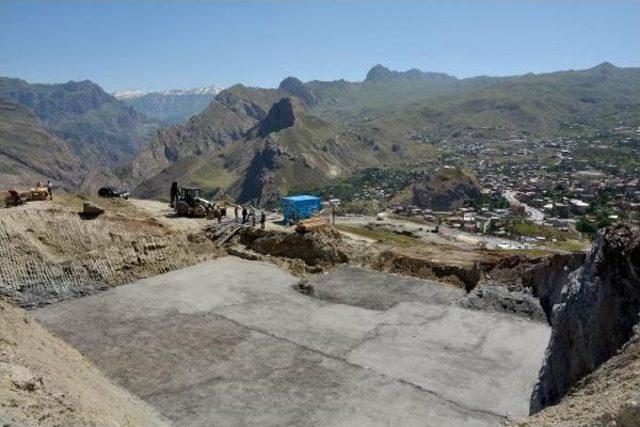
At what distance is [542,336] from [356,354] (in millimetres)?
8256

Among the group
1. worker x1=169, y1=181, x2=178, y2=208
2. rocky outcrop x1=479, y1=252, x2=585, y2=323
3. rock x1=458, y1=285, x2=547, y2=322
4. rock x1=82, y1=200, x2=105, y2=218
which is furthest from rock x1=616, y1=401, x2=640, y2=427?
worker x1=169, y1=181, x2=178, y2=208

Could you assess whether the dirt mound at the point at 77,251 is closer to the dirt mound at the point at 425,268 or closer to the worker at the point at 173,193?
the worker at the point at 173,193

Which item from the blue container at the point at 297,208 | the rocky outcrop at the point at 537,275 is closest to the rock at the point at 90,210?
the blue container at the point at 297,208

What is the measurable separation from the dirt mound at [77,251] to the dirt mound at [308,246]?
339 cm

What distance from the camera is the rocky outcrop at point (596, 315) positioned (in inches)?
503

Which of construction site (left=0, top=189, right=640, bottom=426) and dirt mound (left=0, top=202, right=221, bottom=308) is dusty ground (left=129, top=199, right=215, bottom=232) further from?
dirt mound (left=0, top=202, right=221, bottom=308)

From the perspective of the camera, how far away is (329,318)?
25.7 metres

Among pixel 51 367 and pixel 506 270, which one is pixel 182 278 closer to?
pixel 51 367

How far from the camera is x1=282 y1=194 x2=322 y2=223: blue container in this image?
40656 millimetres

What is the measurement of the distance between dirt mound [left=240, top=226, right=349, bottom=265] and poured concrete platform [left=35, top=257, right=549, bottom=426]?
320 centimetres

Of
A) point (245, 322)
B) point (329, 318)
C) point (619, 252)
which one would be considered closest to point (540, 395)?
point (619, 252)

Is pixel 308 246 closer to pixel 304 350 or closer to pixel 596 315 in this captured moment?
pixel 304 350

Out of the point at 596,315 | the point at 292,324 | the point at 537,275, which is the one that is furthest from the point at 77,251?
the point at 596,315

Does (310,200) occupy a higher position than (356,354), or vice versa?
(310,200)
